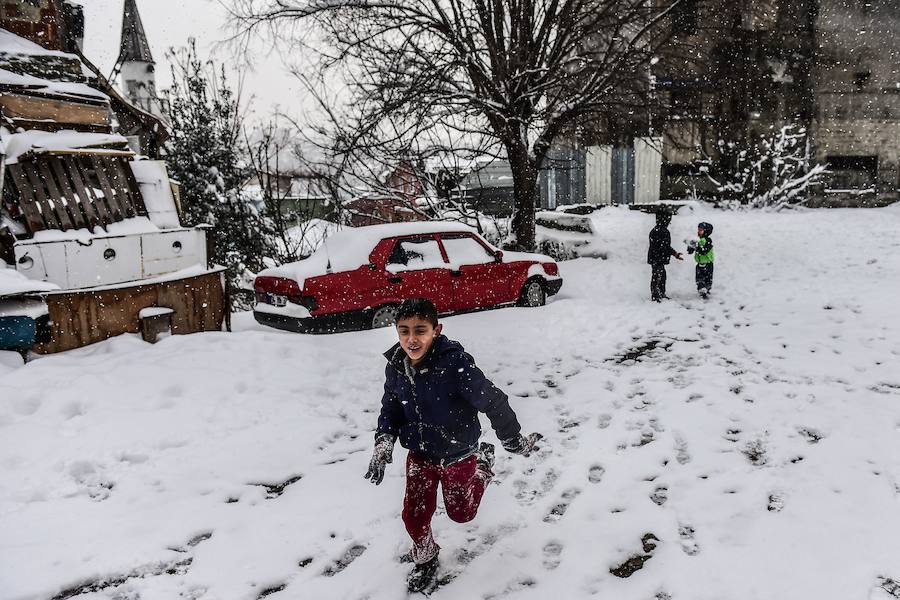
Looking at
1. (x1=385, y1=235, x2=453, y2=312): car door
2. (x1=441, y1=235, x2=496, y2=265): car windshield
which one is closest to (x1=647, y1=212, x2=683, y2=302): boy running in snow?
(x1=441, y1=235, x2=496, y2=265): car windshield

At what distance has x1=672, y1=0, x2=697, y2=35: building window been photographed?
10836mm

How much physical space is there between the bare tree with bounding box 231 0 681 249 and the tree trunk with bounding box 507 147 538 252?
0.02 meters

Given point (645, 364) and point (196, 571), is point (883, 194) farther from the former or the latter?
point (196, 571)

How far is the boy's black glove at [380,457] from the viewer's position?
2.92m

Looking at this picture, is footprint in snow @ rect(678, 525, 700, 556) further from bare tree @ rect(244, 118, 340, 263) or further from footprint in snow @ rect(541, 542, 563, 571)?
bare tree @ rect(244, 118, 340, 263)

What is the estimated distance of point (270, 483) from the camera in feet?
14.0

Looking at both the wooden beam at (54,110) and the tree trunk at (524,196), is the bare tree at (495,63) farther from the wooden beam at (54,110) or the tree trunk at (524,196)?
the wooden beam at (54,110)

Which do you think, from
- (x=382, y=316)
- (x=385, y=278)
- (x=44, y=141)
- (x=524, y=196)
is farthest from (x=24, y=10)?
(x=524, y=196)

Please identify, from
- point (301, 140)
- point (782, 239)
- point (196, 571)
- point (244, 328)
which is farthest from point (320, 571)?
point (782, 239)

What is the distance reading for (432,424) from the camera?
2.93m

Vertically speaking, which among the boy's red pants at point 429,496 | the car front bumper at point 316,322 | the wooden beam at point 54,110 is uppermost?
the wooden beam at point 54,110

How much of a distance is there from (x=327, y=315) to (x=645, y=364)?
397cm

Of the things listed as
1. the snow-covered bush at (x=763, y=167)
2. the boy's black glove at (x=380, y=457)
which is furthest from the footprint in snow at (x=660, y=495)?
the snow-covered bush at (x=763, y=167)

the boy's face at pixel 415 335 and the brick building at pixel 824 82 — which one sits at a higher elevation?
the brick building at pixel 824 82
